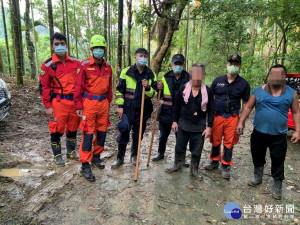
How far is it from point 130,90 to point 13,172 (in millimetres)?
2381

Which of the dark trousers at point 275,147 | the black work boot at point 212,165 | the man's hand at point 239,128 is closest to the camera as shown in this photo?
the dark trousers at point 275,147

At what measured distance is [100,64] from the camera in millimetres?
3559

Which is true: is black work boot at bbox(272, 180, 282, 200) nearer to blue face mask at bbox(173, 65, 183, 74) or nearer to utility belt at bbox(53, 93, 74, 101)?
blue face mask at bbox(173, 65, 183, 74)

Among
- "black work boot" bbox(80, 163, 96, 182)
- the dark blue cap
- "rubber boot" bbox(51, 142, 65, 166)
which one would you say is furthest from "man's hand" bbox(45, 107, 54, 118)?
the dark blue cap

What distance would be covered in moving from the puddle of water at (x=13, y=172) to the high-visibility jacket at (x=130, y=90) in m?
1.94

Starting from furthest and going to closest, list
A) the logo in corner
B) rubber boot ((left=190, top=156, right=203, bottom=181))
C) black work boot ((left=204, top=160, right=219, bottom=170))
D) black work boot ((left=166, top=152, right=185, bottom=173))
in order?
1. black work boot ((left=204, top=160, right=219, bottom=170))
2. black work boot ((left=166, top=152, right=185, bottom=173))
3. rubber boot ((left=190, top=156, right=203, bottom=181))
4. the logo in corner

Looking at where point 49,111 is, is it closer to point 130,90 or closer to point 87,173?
point 87,173

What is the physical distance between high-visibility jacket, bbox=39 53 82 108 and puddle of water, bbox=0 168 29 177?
1.16m

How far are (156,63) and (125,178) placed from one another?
27.3 ft

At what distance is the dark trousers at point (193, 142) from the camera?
3564 mm

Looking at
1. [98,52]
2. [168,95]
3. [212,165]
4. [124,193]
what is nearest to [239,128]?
[212,165]

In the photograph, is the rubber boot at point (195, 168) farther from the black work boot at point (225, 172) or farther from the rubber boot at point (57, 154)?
the rubber boot at point (57, 154)

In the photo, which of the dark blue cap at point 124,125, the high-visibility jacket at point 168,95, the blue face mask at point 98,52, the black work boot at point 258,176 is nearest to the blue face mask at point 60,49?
the blue face mask at point 98,52

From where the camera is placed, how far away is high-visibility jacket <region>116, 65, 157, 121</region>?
3715mm
